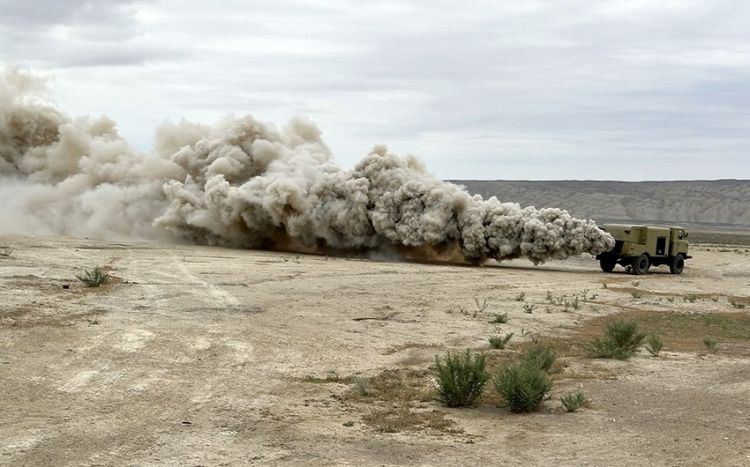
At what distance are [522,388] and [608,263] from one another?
26.4 m

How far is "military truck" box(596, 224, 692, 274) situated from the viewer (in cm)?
3553

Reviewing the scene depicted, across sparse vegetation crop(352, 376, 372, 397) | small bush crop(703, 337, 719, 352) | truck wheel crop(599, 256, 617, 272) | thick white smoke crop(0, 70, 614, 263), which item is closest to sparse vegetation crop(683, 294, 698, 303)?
thick white smoke crop(0, 70, 614, 263)

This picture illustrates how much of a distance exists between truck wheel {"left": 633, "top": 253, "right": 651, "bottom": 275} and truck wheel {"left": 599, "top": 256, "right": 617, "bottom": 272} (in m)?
0.85

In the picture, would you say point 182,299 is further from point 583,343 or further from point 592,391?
point 592,391

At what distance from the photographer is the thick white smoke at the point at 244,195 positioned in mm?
34688

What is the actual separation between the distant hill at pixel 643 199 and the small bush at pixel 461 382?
453 feet

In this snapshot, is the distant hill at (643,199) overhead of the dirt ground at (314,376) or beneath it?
overhead

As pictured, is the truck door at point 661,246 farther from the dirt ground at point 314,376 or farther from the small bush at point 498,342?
the small bush at point 498,342

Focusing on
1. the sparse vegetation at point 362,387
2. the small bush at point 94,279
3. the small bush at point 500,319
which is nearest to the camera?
the sparse vegetation at point 362,387

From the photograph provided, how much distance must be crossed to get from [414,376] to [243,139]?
1209 inches

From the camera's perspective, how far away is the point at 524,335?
18000mm

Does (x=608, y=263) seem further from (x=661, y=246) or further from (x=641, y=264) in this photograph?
(x=661, y=246)

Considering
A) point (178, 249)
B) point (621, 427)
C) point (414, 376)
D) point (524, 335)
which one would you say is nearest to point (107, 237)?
point (178, 249)

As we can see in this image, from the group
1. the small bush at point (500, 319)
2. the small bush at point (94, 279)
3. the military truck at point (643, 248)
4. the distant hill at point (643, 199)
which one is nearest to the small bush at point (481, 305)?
the small bush at point (500, 319)
